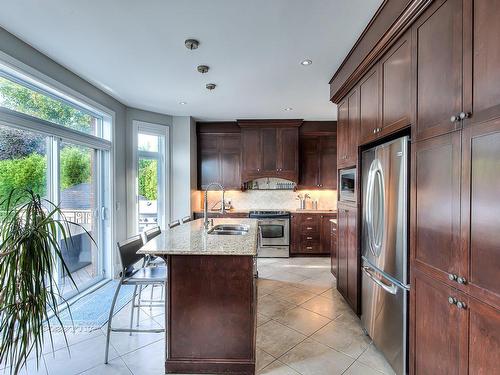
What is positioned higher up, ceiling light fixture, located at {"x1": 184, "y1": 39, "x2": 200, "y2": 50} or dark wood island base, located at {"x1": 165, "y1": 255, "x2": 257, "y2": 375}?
ceiling light fixture, located at {"x1": 184, "y1": 39, "x2": 200, "y2": 50}

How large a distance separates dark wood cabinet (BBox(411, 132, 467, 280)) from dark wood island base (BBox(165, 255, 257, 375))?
44.7 inches

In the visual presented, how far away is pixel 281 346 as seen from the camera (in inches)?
87.3

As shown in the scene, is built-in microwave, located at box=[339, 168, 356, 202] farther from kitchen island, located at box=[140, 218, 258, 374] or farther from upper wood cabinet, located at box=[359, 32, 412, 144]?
kitchen island, located at box=[140, 218, 258, 374]

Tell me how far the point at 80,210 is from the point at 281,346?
301 centimetres

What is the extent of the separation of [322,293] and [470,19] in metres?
3.03

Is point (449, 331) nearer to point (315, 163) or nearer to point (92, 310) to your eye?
point (92, 310)

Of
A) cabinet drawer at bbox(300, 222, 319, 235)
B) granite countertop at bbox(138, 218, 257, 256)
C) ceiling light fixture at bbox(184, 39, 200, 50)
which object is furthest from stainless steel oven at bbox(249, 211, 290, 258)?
ceiling light fixture at bbox(184, 39, 200, 50)

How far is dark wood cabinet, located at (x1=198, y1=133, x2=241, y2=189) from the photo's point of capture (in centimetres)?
534

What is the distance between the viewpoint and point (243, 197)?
5637 millimetres

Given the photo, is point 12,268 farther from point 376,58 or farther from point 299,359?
point 376,58

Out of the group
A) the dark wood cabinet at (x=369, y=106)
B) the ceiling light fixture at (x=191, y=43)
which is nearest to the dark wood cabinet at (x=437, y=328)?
the dark wood cabinet at (x=369, y=106)

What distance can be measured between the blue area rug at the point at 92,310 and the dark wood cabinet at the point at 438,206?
115 inches

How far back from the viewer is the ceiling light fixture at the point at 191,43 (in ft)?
7.46

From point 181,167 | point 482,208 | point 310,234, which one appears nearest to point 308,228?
point 310,234
